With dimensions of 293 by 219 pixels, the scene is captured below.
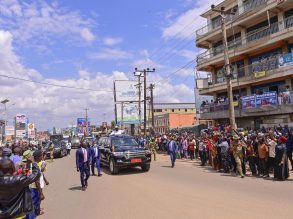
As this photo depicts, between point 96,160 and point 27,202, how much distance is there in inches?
500

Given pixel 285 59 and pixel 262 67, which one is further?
pixel 262 67

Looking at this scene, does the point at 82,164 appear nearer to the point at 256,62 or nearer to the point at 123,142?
the point at 123,142

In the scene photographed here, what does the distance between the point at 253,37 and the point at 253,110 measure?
7.34m

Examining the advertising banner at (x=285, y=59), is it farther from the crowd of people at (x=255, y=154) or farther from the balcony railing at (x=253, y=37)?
the crowd of people at (x=255, y=154)

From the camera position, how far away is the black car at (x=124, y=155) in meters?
17.4

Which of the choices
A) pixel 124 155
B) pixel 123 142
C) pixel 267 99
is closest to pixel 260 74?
pixel 267 99

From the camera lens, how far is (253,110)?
30.9 meters

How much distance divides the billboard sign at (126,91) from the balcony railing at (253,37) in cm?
2983

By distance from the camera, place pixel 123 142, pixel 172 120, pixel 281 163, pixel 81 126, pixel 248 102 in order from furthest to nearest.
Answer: pixel 81 126 → pixel 172 120 → pixel 248 102 → pixel 123 142 → pixel 281 163

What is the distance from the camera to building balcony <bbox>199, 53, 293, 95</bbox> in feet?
94.8

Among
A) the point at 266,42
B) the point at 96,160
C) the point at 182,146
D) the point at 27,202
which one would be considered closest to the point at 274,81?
the point at 266,42

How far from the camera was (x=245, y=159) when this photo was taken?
1545cm

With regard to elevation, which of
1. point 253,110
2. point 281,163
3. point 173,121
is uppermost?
point 173,121

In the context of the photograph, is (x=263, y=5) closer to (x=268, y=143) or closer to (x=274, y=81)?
(x=274, y=81)
